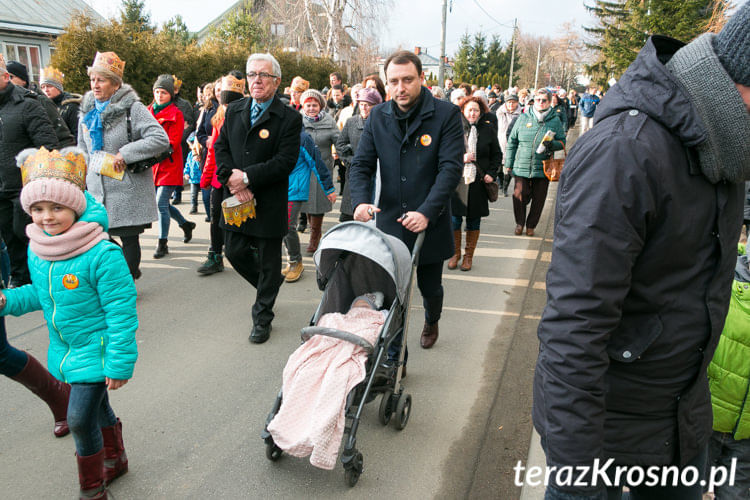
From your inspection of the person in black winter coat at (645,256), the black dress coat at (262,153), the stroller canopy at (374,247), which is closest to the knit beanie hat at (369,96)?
the black dress coat at (262,153)

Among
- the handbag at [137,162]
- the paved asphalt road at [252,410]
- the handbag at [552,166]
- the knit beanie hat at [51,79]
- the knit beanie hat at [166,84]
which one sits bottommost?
the paved asphalt road at [252,410]

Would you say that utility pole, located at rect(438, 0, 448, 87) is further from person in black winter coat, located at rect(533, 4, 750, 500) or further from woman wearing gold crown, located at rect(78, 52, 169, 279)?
person in black winter coat, located at rect(533, 4, 750, 500)

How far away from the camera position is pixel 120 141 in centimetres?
517

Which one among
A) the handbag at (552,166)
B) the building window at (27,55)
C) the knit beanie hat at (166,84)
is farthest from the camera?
the building window at (27,55)

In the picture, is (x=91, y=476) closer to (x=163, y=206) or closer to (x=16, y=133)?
(x=16, y=133)

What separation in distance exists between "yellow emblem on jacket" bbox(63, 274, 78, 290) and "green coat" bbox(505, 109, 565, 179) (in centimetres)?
685

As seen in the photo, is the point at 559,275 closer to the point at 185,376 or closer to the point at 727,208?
the point at 727,208

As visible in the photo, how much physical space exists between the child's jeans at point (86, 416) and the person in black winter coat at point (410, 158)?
183 centimetres

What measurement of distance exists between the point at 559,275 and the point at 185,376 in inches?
135

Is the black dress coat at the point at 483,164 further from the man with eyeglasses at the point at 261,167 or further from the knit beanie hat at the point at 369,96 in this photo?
the man with eyeglasses at the point at 261,167

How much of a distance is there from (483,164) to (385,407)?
4.51 m

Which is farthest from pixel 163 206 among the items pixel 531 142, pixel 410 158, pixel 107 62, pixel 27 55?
pixel 27 55

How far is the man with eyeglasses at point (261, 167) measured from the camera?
455 cm

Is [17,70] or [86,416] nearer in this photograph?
[86,416]
